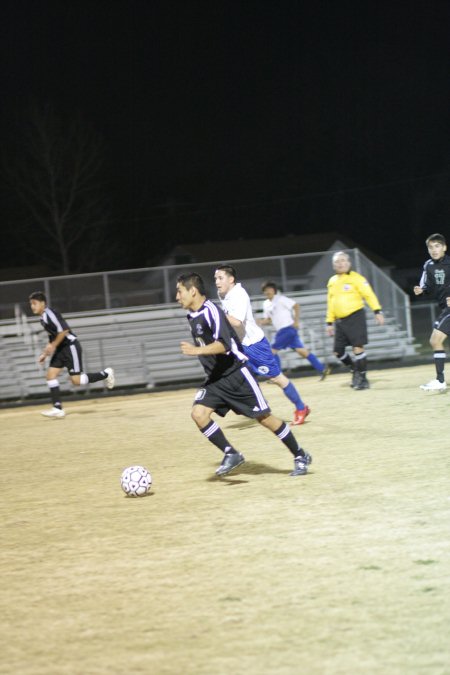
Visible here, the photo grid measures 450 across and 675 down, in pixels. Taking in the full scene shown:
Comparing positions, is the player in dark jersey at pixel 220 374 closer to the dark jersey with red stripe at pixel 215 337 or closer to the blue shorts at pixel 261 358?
the dark jersey with red stripe at pixel 215 337

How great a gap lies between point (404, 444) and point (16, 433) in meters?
6.66

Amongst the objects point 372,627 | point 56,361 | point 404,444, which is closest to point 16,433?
point 56,361

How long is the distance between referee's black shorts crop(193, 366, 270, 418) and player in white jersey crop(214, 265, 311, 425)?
1.44 m

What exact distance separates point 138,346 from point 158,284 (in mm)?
1693

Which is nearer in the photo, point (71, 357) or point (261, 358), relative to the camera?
point (261, 358)

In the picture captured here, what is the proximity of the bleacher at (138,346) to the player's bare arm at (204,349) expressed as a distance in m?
13.1

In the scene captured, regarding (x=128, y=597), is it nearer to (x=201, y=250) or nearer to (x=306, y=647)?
(x=306, y=647)

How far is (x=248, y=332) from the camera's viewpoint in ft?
33.3

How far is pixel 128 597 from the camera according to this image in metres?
4.54

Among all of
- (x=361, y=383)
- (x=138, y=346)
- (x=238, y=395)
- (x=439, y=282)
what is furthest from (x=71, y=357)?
(x=238, y=395)

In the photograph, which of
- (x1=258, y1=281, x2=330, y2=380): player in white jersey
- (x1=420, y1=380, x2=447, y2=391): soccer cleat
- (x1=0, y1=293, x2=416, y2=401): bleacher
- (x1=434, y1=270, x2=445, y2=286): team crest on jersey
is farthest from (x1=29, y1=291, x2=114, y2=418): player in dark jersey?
(x1=434, y1=270, x2=445, y2=286): team crest on jersey

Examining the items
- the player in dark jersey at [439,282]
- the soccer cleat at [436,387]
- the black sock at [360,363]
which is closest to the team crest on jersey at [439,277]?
the player in dark jersey at [439,282]

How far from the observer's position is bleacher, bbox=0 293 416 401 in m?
20.4

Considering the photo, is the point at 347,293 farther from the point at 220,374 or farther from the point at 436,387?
the point at 220,374
